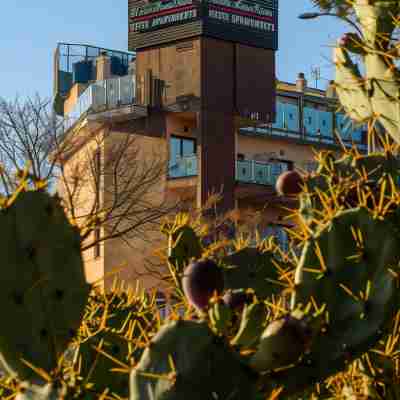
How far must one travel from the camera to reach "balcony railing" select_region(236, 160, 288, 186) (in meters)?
34.7

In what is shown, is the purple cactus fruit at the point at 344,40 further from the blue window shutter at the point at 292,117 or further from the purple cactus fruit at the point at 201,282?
the blue window shutter at the point at 292,117

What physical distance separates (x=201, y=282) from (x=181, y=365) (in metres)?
0.52

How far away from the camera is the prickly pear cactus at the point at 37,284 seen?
11.1ft

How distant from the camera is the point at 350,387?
13.1 ft

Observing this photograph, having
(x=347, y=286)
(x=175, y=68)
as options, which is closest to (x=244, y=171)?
(x=175, y=68)

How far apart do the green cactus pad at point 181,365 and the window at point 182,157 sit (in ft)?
97.9

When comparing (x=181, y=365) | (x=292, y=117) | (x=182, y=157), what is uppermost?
(x=292, y=117)

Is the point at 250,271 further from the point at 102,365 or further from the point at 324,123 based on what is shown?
the point at 324,123

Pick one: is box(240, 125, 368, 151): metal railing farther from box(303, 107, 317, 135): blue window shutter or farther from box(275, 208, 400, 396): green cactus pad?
box(275, 208, 400, 396): green cactus pad

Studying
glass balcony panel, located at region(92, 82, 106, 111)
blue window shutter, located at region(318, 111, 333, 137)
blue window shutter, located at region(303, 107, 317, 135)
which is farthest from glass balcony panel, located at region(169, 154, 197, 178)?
blue window shutter, located at region(318, 111, 333, 137)

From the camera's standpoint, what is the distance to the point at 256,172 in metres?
35.1

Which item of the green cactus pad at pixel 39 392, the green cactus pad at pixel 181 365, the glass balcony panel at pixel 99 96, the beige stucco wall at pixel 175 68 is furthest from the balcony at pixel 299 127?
the green cactus pad at pixel 181 365

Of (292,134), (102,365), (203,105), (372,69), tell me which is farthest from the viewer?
(292,134)

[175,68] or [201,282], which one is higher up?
[175,68]
